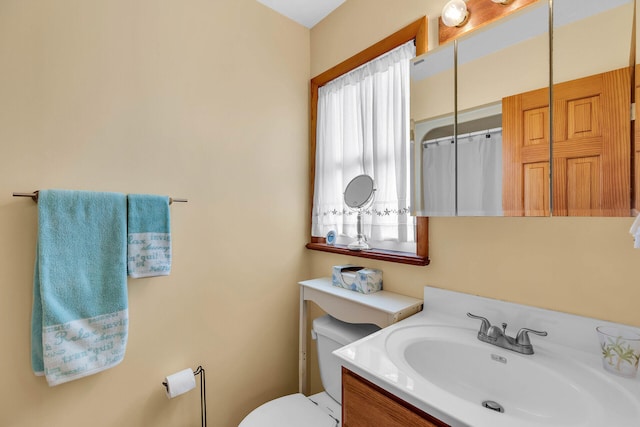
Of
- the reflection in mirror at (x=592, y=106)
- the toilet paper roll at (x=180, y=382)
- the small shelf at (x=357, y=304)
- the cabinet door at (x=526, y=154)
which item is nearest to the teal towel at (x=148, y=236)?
the toilet paper roll at (x=180, y=382)

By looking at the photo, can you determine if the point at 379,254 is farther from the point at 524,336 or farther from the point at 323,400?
the point at 323,400

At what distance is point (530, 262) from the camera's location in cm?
106

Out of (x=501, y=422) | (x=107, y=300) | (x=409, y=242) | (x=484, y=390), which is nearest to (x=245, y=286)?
(x=107, y=300)

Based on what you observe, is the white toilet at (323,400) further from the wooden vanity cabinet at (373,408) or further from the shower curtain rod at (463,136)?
the shower curtain rod at (463,136)

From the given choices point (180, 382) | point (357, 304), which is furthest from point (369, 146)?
point (180, 382)

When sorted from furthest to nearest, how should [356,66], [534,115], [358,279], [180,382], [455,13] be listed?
[356,66]
[358,279]
[180,382]
[455,13]
[534,115]

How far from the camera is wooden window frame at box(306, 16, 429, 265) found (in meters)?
1.35

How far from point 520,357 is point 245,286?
4.27 ft

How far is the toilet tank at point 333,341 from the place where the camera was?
1448 mm

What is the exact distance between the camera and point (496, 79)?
3.34ft

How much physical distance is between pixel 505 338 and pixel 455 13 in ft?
4.13

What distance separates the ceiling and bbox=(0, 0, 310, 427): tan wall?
0.05 metres

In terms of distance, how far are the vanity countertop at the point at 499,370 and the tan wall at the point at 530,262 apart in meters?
0.06

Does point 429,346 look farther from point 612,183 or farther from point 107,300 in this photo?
point 107,300
